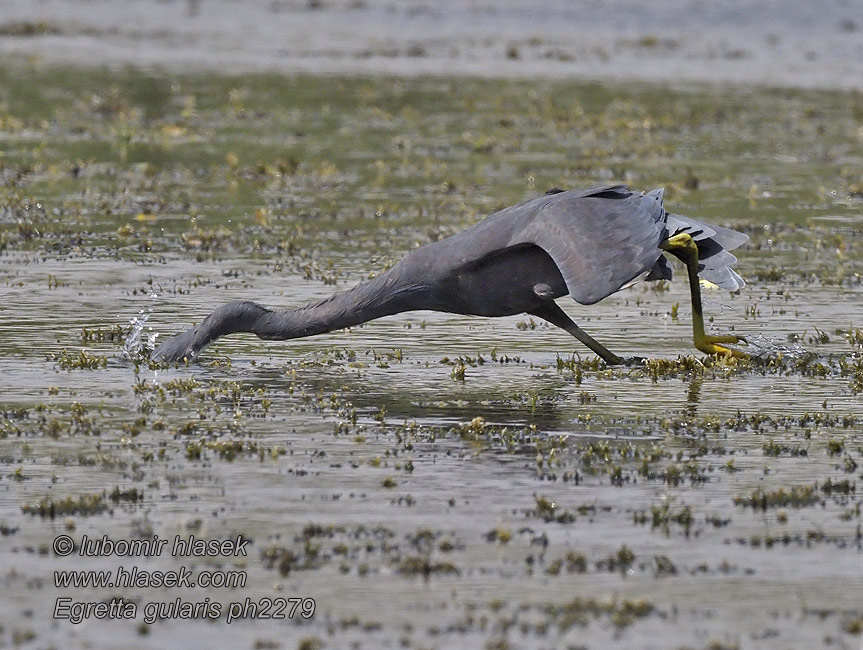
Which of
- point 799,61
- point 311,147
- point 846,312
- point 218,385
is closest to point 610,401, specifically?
point 218,385

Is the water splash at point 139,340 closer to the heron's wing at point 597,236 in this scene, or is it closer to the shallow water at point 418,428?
the shallow water at point 418,428

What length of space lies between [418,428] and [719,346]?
2726 mm

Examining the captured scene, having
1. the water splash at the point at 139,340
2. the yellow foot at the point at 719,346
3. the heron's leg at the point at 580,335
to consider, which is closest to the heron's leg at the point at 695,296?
the yellow foot at the point at 719,346

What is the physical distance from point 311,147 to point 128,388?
1375 centimetres

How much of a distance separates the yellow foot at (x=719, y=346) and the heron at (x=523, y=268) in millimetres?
79

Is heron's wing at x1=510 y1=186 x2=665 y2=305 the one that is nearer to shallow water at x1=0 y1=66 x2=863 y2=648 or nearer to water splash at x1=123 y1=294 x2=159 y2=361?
shallow water at x1=0 y1=66 x2=863 y2=648

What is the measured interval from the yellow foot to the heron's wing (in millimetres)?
975

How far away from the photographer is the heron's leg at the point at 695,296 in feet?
39.4

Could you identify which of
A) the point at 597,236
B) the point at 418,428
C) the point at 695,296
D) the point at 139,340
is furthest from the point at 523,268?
the point at 139,340

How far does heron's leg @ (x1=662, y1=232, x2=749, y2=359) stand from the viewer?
1202 centimetres

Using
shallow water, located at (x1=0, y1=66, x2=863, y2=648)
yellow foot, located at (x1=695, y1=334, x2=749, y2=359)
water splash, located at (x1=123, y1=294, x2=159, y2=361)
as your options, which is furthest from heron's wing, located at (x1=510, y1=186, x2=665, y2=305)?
water splash, located at (x1=123, y1=294, x2=159, y2=361)

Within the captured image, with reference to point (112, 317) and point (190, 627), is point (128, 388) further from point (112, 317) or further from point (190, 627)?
point (190, 627)

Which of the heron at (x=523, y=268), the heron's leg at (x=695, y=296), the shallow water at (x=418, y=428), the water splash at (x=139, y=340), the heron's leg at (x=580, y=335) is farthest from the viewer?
the water splash at (x=139, y=340)

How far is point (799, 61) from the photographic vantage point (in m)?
35.9
